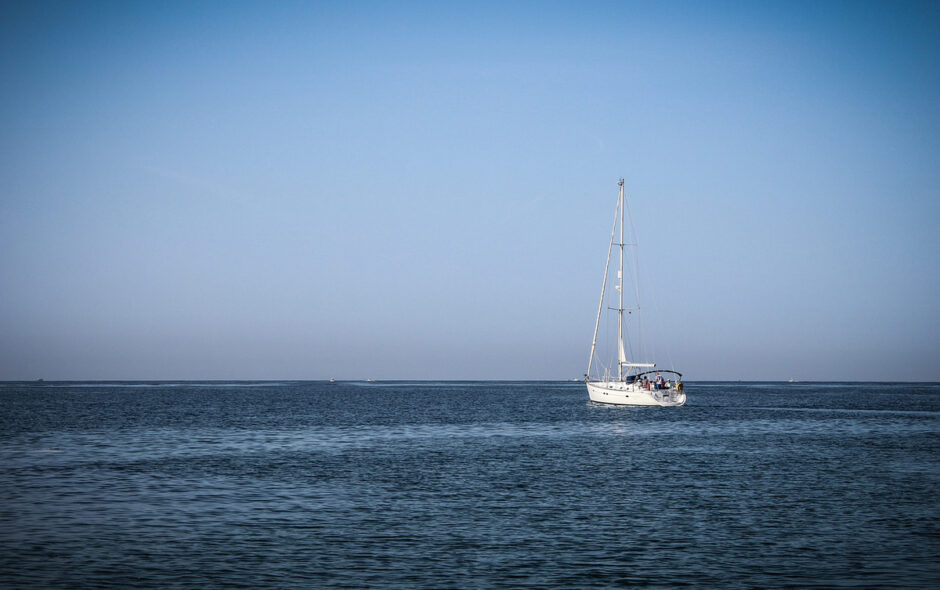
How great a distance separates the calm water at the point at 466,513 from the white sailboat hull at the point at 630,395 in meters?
39.4

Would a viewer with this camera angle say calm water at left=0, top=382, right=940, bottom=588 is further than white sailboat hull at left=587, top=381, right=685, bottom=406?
No

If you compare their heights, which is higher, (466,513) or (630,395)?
(630,395)

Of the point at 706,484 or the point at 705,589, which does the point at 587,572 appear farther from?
the point at 706,484

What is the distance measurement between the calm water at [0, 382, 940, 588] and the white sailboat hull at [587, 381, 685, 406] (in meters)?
39.4

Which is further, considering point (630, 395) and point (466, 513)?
point (630, 395)

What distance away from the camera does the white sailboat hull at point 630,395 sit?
334 feet

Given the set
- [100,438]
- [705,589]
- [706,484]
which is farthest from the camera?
[100,438]

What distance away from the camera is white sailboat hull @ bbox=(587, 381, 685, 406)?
102 meters

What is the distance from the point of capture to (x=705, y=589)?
68.5 ft

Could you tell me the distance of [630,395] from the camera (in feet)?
335

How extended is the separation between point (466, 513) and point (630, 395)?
7390 cm

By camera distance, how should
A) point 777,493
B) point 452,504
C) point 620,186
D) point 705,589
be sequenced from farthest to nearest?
point 620,186 < point 777,493 < point 452,504 < point 705,589

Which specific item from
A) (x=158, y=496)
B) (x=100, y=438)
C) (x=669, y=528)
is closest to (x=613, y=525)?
(x=669, y=528)

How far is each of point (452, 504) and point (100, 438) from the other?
4208cm
